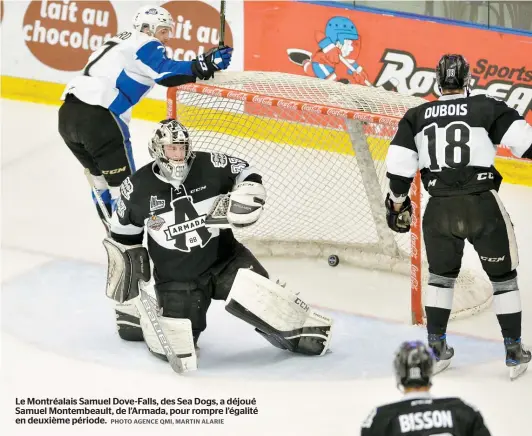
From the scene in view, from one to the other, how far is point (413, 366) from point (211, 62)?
278 centimetres

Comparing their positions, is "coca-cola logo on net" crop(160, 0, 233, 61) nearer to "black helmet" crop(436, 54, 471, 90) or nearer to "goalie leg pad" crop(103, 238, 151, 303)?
"goalie leg pad" crop(103, 238, 151, 303)

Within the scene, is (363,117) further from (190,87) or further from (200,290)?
(200,290)

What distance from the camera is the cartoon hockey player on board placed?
799 cm

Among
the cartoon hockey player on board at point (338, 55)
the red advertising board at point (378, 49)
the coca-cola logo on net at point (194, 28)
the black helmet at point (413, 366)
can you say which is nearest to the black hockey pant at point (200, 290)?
the black helmet at point (413, 366)

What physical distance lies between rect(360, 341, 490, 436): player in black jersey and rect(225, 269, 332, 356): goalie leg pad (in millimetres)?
1858

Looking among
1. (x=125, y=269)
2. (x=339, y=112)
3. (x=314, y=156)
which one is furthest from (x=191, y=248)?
(x=314, y=156)

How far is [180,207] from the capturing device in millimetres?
5602

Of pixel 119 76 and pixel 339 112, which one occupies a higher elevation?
pixel 119 76

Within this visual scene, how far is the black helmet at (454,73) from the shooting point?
5242mm

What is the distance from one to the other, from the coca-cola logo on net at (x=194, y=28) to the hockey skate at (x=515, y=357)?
11.7 feet

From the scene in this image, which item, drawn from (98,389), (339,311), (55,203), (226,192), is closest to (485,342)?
(339,311)

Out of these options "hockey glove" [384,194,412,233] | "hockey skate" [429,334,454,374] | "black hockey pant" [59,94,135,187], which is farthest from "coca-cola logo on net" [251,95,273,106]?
"hockey skate" [429,334,454,374]

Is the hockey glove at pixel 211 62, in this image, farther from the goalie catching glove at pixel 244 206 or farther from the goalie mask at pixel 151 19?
the goalie catching glove at pixel 244 206

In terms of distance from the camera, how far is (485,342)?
591cm
